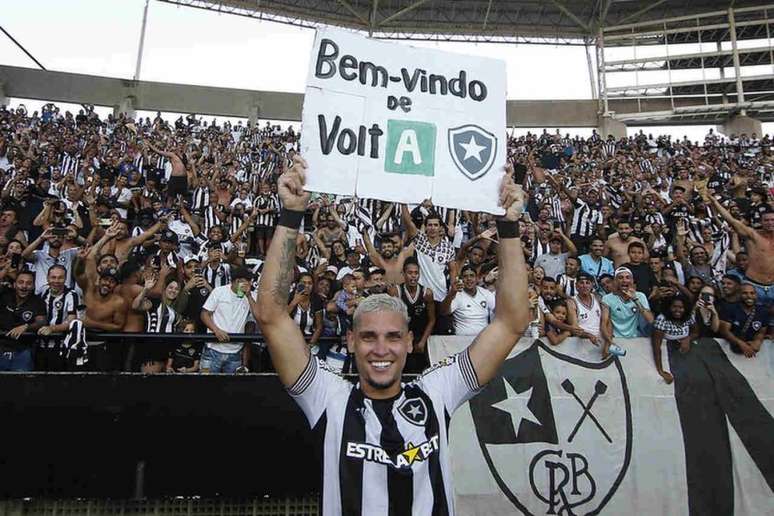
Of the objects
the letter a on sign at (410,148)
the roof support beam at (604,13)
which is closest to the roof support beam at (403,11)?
the roof support beam at (604,13)

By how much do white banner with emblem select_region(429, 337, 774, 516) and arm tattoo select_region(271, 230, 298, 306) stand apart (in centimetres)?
301

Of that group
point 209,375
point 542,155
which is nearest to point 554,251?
point 209,375

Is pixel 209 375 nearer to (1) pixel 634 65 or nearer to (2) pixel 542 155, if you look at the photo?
(2) pixel 542 155

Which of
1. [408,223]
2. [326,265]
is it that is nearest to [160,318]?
[326,265]

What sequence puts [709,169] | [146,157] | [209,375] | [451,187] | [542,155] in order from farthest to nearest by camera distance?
1. [542,155]
2. [709,169]
3. [146,157]
4. [209,375]
5. [451,187]

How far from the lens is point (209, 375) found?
4.77 meters

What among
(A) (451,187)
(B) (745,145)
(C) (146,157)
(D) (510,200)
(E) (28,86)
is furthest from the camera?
(E) (28,86)

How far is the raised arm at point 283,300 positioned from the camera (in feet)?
8.00

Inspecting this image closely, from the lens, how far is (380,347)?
2.40m

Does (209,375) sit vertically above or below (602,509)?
above

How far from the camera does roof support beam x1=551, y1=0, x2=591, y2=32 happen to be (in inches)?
1153

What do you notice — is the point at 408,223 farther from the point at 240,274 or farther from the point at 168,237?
the point at 168,237

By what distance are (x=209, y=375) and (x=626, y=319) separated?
4357mm

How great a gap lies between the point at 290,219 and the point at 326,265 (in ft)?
17.7
